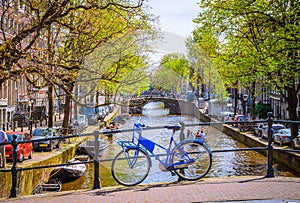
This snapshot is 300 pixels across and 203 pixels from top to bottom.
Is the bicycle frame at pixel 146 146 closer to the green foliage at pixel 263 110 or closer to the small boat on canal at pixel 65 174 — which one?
the small boat on canal at pixel 65 174

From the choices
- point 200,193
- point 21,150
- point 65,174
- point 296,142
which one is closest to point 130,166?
point 200,193

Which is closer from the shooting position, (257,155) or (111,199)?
(111,199)

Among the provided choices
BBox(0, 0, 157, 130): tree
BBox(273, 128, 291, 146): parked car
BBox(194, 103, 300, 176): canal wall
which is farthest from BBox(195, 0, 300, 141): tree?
BBox(0, 0, 157, 130): tree

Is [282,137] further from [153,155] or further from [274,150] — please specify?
[153,155]

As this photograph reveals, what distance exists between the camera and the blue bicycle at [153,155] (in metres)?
7.63

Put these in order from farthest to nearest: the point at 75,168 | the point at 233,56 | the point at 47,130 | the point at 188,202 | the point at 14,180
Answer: the point at 47,130, the point at 233,56, the point at 75,168, the point at 14,180, the point at 188,202

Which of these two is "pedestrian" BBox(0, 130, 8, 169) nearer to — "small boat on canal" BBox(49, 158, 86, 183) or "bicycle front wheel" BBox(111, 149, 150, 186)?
→ "small boat on canal" BBox(49, 158, 86, 183)

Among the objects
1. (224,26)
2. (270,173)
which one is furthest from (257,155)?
(270,173)

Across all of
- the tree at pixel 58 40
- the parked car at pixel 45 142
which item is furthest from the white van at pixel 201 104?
the tree at pixel 58 40

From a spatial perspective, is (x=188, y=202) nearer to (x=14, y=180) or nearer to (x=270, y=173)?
(x=270, y=173)

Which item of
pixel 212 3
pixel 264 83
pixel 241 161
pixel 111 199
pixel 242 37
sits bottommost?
pixel 241 161

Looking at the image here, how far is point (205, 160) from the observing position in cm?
786

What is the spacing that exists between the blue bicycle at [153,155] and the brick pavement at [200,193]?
0.21m

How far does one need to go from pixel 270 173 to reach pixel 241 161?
18.1 meters
